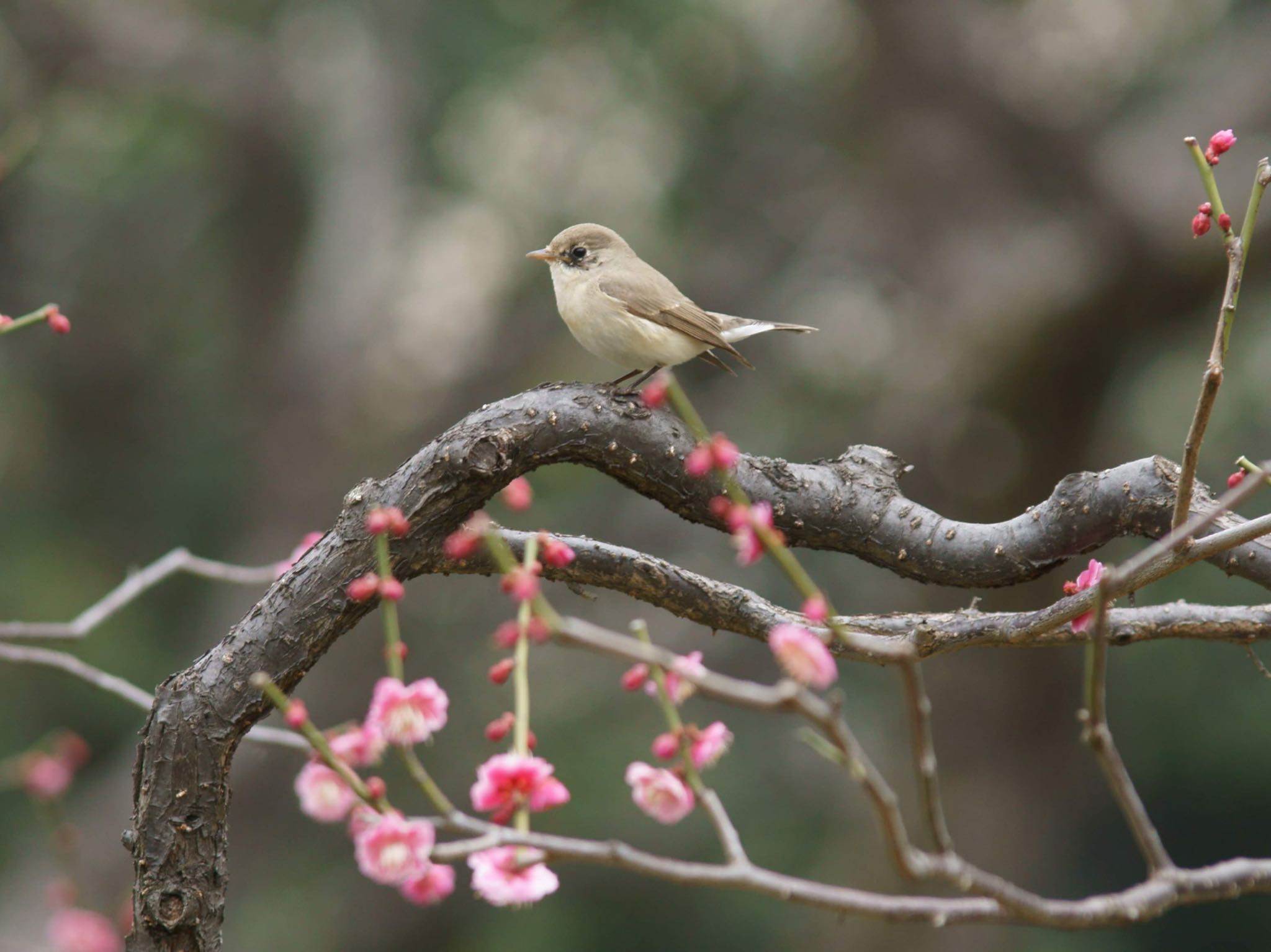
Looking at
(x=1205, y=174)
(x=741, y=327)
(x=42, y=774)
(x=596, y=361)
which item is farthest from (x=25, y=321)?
(x=596, y=361)

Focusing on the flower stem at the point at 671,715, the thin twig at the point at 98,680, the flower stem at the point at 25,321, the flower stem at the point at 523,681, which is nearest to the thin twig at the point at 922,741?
the flower stem at the point at 671,715

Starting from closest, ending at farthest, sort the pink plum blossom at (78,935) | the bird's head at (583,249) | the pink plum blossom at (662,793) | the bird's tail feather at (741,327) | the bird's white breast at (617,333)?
the pink plum blossom at (662,793), the pink plum blossom at (78,935), the bird's white breast at (617,333), the bird's head at (583,249), the bird's tail feather at (741,327)

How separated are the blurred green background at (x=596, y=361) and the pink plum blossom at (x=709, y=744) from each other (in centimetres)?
419

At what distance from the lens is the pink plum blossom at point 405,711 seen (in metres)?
1.05

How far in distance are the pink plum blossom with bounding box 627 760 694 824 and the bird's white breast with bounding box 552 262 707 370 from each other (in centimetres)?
192

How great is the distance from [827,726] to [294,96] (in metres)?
6.82

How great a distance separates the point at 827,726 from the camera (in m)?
0.90

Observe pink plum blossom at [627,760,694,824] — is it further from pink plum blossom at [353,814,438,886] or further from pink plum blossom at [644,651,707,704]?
pink plum blossom at [353,814,438,886]

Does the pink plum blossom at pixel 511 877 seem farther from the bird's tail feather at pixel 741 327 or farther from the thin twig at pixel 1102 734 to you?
the bird's tail feather at pixel 741 327

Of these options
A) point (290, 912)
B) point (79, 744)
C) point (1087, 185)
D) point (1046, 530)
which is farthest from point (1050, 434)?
point (290, 912)

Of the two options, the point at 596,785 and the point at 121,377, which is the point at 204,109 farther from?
the point at 596,785

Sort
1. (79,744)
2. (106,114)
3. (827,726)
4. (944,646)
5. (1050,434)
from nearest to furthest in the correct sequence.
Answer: (827,726), (944,646), (79,744), (1050,434), (106,114)

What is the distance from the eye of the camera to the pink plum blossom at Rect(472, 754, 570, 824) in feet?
3.39

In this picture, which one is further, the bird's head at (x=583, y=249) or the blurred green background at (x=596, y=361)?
the blurred green background at (x=596, y=361)
